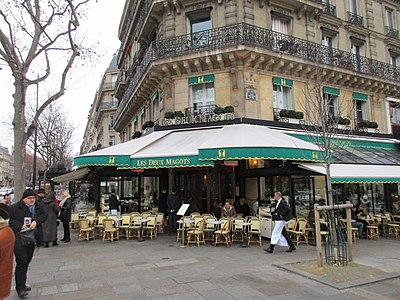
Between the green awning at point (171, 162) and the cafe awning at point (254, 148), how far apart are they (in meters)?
0.49

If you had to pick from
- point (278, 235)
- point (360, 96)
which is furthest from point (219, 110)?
point (360, 96)

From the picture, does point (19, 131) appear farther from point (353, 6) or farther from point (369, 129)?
point (353, 6)

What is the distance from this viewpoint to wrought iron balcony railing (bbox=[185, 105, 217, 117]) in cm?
1348

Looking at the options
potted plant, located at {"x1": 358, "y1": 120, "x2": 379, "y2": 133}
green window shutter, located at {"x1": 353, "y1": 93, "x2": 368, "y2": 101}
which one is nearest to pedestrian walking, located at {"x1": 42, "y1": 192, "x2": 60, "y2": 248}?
potted plant, located at {"x1": 358, "y1": 120, "x2": 379, "y2": 133}

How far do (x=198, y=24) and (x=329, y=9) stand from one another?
7.08 metres

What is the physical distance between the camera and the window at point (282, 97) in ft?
46.2

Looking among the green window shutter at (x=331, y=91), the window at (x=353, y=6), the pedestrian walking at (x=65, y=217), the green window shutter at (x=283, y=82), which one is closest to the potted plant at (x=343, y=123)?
the green window shutter at (x=331, y=91)

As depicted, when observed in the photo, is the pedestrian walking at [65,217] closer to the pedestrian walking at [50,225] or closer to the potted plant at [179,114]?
the pedestrian walking at [50,225]

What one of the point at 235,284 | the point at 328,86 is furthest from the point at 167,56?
the point at 235,284

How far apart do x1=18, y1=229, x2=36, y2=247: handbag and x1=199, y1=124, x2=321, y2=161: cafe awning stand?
5.40m

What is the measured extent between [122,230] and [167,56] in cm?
727

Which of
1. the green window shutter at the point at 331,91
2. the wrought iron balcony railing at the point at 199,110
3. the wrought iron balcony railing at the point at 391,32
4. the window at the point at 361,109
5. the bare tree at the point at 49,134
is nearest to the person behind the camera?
the wrought iron balcony railing at the point at 199,110

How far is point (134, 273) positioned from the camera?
6.75m

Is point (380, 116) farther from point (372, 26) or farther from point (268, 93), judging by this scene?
point (268, 93)
